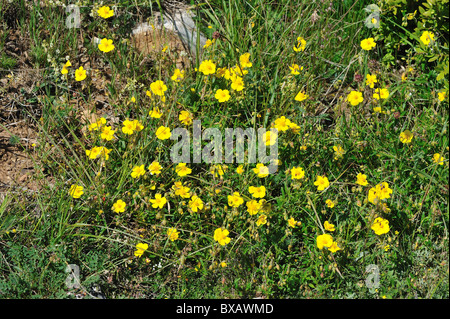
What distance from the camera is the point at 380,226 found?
9.22 ft

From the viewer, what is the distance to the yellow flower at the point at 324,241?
2736mm

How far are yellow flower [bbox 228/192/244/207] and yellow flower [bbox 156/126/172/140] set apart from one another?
574 millimetres

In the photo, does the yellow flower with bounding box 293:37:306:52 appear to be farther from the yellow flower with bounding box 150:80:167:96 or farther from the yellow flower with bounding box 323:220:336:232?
the yellow flower with bounding box 323:220:336:232

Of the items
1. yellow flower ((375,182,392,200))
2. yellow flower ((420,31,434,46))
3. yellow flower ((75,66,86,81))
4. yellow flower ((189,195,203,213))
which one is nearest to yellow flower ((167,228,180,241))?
yellow flower ((189,195,203,213))

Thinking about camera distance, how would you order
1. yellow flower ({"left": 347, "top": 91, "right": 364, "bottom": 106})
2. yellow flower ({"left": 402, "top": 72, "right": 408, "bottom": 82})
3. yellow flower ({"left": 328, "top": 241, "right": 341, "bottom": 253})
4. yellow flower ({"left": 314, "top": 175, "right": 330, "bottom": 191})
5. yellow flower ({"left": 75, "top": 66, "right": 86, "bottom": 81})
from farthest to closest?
yellow flower ({"left": 402, "top": 72, "right": 408, "bottom": 82}) → yellow flower ({"left": 75, "top": 66, "right": 86, "bottom": 81}) → yellow flower ({"left": 347, "top": 91, "right": 364, "bottom": 106}) → yellow flower ({"left": 314, "top": 175, "right": 330, "bottom": 191}) → yellow flower ({"left": 328, "top": 241, "right": 341, "bottom": 253})

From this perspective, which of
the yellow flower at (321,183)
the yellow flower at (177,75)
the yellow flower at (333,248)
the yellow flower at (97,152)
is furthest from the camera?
the yellow flower at (177,75)

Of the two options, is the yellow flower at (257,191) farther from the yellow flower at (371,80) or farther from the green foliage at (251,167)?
the yellow flower at (371,80)

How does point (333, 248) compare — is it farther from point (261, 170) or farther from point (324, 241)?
point (261, 170)

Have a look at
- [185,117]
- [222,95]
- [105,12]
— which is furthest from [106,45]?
[222,95]

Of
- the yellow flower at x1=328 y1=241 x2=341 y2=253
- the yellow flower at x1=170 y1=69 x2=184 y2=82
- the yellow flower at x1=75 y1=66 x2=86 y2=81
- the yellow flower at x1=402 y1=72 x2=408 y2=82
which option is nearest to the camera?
the yellow flower at x1=328 y1=241 x2=341 y2=253

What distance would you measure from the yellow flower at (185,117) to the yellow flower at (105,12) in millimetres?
918

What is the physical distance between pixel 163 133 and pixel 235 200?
64 centimetres

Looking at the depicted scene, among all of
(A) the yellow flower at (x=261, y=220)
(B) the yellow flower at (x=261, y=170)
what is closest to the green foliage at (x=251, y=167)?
(A) the yellow flower at (x=261, y=220)

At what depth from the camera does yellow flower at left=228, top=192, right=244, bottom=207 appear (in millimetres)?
2855
